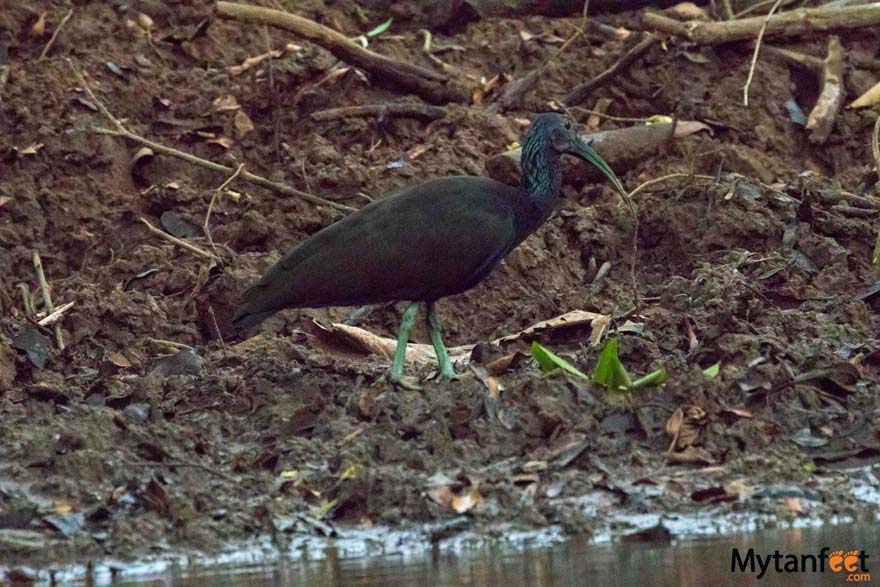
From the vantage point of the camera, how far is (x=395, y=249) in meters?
9.13

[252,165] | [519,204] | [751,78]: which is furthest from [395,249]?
[751,78]

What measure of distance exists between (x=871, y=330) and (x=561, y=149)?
1.90 m

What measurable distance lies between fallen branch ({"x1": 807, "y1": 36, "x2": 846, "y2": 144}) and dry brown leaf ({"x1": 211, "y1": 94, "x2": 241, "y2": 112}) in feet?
12.8

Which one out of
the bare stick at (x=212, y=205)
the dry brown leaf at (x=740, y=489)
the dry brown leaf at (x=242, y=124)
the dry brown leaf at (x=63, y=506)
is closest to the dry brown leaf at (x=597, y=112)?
the dry brown leaf at (x=242, y=124)

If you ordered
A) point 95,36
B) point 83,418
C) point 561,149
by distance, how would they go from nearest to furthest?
1. point 83,418
2. point 561,149
3. point 95,36

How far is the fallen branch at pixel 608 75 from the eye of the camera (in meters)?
12.7

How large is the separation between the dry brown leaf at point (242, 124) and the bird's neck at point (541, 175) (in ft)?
10.2

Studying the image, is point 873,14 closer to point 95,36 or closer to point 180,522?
point 95,36

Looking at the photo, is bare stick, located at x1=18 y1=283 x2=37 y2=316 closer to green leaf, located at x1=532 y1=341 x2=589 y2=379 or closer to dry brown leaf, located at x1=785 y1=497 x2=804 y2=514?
green leaf, located at x1=532 y1=341 x2=589 y2=379


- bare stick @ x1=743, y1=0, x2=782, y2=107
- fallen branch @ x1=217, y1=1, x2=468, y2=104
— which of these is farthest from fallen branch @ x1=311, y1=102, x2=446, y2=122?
bare stick @ x1=743, y1=0, x2=782, y2=107

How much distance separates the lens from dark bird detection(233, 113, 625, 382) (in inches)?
359

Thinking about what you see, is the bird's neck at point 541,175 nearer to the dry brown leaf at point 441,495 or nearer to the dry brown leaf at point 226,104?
the dry brown leaf at point 441,495

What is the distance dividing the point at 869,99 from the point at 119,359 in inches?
217

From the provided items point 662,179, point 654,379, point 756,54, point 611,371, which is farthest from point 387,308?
point 756,54
